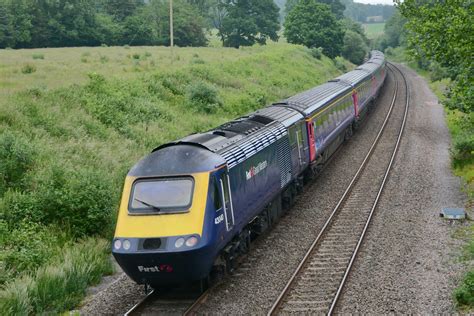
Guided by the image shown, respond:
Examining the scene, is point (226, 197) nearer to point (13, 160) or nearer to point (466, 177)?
point (13, 160)

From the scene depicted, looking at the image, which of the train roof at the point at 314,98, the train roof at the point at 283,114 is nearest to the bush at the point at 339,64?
the train roof at the point at 314,98

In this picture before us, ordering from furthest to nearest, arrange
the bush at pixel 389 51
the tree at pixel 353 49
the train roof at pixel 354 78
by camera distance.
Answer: the bush at pixel 389 51 → the tree at pixel 353 49 → the train roof at pixel 354 78

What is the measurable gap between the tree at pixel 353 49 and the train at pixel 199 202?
76878mm

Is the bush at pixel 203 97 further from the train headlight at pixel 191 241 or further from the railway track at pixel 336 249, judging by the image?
the train headlight at pixel 191 241

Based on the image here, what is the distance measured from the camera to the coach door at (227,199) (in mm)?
12523

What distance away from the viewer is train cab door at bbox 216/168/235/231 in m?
12.5

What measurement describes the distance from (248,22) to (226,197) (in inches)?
2981

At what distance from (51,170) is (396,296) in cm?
993

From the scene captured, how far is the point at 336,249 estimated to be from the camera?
601 inches

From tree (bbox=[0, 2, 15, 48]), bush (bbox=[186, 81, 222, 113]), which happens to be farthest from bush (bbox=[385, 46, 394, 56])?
bush (bbox=[186, 81, 222, 113])

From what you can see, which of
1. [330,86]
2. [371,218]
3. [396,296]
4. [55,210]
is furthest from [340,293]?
[330,86]

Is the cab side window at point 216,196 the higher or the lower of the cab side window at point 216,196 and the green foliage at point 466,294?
the higher

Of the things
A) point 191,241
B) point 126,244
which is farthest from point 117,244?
point 191,241

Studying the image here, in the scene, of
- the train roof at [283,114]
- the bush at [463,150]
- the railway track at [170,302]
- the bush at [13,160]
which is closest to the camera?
the railway track at [170,302]
